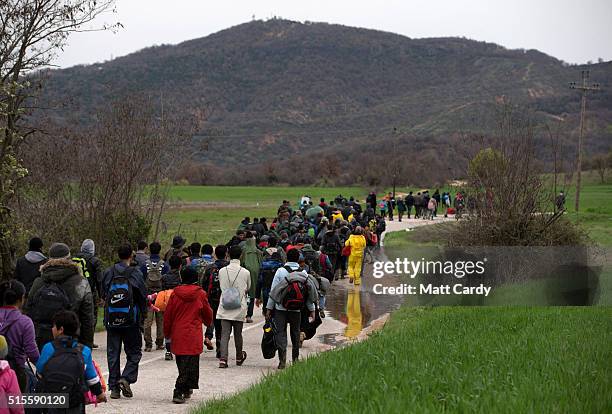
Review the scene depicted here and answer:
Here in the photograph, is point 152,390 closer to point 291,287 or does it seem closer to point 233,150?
point 291,287

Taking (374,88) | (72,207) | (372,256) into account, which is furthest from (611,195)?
(374,88)

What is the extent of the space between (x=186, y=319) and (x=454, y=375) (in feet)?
11.3

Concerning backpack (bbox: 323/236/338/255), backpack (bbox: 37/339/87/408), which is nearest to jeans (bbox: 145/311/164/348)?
backpack (bbox: 37/339/87/408)

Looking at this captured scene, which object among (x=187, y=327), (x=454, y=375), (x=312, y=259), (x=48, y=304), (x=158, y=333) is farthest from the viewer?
(x=312, y=259)

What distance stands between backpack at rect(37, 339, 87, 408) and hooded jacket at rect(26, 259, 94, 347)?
2706 mm

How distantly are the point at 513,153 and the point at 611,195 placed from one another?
5207cm

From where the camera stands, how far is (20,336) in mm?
8578

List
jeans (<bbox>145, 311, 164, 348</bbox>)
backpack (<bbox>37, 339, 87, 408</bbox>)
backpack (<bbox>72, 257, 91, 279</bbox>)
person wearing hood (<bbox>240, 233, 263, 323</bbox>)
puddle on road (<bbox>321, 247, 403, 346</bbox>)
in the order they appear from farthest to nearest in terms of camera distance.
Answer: puddle on road (<bbox>321, 247, 403, 346</bbox>)
person wearing hood (<bbox>240, 233, 263, 323</bbox>)
jeans (<bbox>145, 311, 164, 348</bbox>)
backpack (<bbox>72, 257, 91, 279</bbox>)
backpack (<bbox>37, 339, 87, 408</bbox>)

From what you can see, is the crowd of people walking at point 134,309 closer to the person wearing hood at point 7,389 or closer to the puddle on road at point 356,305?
the person wearing hood at point 7,389

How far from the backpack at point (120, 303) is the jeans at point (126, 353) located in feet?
0.51

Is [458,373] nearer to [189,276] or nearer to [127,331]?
[189,276]

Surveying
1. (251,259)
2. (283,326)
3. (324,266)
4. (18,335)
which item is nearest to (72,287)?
(18,335)

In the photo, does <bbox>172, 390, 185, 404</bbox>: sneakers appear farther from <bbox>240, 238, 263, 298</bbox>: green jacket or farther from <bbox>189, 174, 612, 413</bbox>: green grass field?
<bbox>240, 238, 263, 298</bbox>: green jacket

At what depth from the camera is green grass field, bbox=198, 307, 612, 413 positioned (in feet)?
26.4
